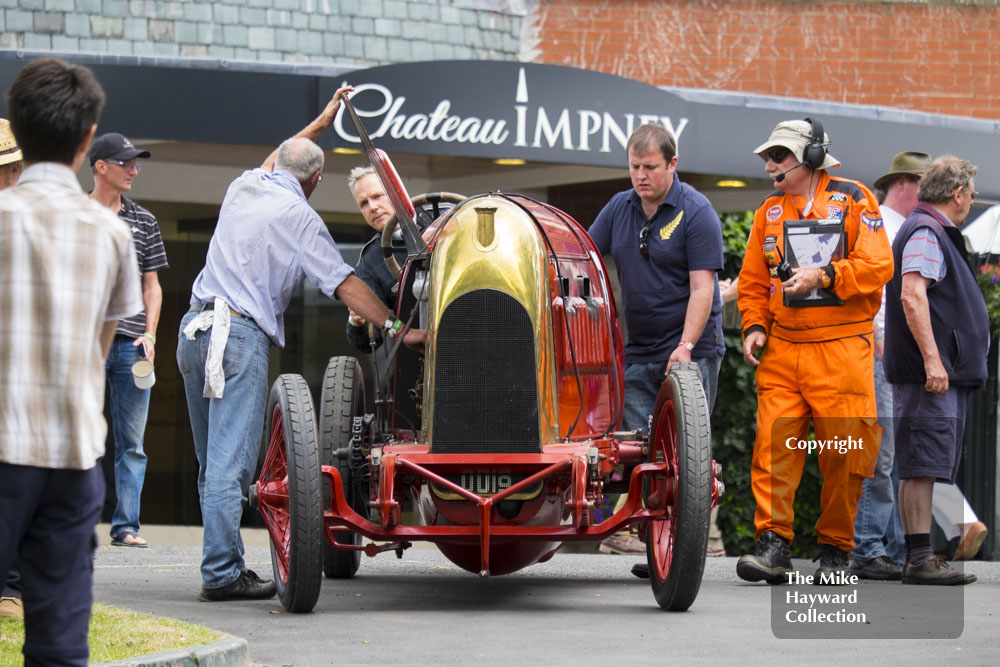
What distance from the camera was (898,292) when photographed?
8016mm

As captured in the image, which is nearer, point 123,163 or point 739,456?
point 123,163

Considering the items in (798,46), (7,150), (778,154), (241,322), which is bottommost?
(241,322)

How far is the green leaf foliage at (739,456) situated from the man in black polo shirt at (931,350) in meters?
3.79

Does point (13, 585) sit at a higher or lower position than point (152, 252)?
lower

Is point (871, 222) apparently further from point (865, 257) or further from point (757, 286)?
point (757, 286)

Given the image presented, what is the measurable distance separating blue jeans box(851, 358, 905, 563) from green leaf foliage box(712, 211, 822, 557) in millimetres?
2956

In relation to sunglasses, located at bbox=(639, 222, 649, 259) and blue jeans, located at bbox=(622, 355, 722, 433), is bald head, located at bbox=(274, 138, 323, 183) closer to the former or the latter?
sunglasses, located at bbox=(639, 222, 649, 259)

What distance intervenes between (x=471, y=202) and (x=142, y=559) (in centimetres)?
321

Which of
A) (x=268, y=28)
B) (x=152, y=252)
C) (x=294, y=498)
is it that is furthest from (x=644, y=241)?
(x=268, y=28)

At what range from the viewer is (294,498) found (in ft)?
20.0

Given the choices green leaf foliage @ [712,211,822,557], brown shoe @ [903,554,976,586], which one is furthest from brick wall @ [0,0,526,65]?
brown shoe @ [903,554,976,586]

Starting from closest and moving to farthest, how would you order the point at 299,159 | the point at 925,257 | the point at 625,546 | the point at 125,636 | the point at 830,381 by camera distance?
the point at 125,636
the point at 299,159
the point at 830,381
the point at 925,257
the point at 625,546

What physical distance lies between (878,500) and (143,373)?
399 centimetres

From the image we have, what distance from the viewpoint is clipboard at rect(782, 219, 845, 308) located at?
24.4 feet
